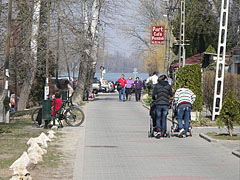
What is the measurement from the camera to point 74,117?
19.5m

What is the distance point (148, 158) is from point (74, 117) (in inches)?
320

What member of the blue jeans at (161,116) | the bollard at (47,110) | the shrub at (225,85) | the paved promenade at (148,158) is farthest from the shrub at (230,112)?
the shrub at (225,85)

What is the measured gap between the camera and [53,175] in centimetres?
946

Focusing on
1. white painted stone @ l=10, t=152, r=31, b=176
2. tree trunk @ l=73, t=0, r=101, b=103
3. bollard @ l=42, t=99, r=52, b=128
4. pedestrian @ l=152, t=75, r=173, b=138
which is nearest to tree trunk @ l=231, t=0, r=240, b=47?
tree trunk @ l=73, t=0, r=101, b=103

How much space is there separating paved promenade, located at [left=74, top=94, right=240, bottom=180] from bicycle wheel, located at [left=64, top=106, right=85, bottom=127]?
6.83 feet

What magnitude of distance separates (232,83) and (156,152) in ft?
36.0

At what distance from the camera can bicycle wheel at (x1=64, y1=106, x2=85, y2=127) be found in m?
19.3

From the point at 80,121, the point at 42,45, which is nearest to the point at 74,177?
the point at 80,121

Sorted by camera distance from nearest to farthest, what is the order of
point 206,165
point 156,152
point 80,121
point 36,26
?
1. point 206,165
2. point 156,152
3. point 80,121
4. point 36,26

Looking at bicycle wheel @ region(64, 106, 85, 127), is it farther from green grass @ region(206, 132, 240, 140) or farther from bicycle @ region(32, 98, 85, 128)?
green grass @ region(206, 132, 240, 140)

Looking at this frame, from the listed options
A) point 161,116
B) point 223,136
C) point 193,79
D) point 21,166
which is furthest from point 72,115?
point 21,166

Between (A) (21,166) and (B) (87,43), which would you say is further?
(B) (87,43)

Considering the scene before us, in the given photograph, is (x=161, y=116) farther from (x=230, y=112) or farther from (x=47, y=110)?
(x=47, y=110)

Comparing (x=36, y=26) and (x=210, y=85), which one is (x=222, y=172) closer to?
(x=210, y=85)
